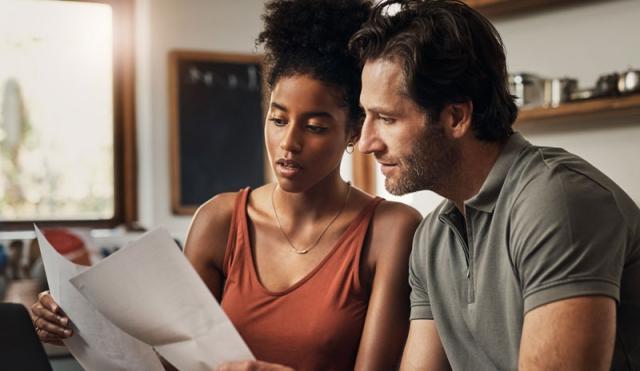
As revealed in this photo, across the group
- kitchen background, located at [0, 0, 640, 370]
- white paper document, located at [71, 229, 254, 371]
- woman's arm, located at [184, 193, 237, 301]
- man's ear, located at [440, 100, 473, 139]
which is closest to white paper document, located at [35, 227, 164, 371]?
white paper document, located at [71, 229, 254, 371]

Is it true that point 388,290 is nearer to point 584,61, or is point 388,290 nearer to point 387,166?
point 387,166

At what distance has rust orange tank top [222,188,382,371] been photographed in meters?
1.33

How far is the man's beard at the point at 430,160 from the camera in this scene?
1172 millimetres

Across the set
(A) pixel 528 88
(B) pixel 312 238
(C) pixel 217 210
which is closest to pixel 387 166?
(B) pixel 312 238

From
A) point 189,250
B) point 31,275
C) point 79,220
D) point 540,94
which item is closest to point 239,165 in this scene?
point 79,220

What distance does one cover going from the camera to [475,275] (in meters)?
1.14

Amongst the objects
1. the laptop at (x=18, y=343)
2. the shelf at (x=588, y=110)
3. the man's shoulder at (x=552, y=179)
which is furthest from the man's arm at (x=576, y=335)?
the shelf at (x=588, y=110)

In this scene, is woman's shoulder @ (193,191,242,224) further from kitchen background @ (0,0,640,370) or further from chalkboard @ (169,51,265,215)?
chalkboard @ (169,51,265,215)

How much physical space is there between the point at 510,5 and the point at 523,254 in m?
2.07

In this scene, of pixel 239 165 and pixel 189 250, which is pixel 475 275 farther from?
pixel 239 165

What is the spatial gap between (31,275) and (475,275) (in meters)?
3.13

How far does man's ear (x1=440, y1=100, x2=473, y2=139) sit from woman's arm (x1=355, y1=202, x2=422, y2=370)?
0.24m

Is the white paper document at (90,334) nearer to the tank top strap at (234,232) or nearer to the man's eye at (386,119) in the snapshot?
the tank top strap at (234,232)

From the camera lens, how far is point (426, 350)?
1.28m
